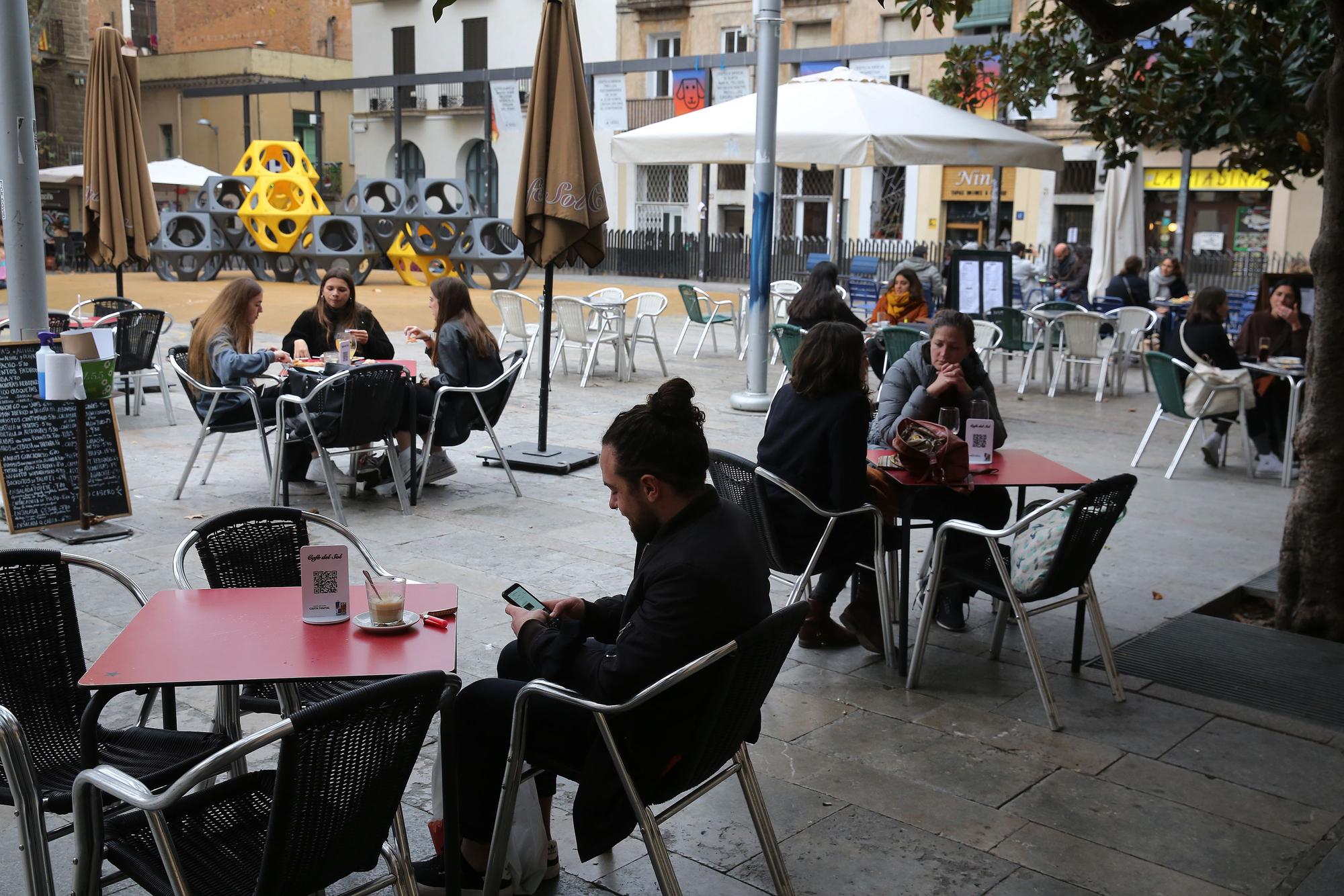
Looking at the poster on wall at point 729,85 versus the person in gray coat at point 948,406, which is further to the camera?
the poster on wall at point 729,85

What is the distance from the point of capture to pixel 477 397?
7.02 meters

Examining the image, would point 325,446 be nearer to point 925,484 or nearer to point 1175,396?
point 925,484

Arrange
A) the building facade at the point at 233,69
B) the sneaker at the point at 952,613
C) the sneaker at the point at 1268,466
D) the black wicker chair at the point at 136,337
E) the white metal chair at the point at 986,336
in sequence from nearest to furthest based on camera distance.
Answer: the sneaker at the point at 952,613
the sneaker at the point at 1268,466
the black wicker chair at the point at 136,337
the white metal chair at the point at 986,336
the building facade at the point at 233,69

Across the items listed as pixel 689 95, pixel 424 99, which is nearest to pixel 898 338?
pixel 689 95

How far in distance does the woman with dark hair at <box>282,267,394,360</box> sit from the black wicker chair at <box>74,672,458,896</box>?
203 inches

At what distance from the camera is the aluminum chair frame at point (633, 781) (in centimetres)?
254

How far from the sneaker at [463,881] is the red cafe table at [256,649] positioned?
0.22 m

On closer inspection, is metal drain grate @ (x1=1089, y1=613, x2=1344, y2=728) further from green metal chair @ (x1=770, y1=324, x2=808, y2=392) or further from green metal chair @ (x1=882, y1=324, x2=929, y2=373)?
green metal chair @ (x1=770, y1=324, x2=808, y2=392)

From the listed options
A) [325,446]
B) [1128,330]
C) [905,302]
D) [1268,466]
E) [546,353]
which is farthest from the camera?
[1128,330]

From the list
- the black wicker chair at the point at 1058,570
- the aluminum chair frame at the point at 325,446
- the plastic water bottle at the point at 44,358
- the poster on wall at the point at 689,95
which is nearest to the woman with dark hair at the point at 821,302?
Result: the aluminum chair frame at the point at 325,446

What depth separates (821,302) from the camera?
8758 mm

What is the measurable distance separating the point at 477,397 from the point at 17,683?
4.29m

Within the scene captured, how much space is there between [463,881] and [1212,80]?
752cm

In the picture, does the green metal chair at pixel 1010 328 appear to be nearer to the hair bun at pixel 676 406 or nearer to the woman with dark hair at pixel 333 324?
the woman with dark hair at pixel 333 324
